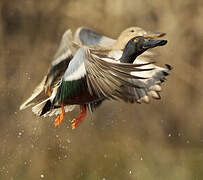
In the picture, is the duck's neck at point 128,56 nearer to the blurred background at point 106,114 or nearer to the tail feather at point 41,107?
the tail feather at point 41,107

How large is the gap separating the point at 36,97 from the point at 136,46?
2.12 ft

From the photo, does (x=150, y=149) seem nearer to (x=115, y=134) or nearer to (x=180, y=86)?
(x=115, y=134)

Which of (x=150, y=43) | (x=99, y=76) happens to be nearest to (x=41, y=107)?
(x=99, y=76)

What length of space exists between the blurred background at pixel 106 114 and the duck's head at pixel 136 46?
2.01 m

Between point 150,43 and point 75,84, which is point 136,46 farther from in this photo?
point 75,84

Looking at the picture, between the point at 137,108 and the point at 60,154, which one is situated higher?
the point at 137,108

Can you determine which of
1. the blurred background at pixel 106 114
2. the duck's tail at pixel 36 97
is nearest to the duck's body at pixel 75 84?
the duck's tail at pixel 36 97

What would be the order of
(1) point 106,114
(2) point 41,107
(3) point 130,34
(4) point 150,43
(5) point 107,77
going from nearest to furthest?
→ (5) point 107,77, (4) point 150,43, (3) point 130,34, (2) point 41,107, (1) point 106,114

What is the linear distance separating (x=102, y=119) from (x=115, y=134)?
0.21 metres

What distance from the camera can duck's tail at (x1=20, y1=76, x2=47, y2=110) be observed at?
7.88 ft

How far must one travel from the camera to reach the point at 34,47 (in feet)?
13.7

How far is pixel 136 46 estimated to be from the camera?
2186 millimetres

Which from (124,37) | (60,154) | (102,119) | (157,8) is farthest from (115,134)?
(124,37)

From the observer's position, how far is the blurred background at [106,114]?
413cm
